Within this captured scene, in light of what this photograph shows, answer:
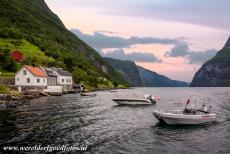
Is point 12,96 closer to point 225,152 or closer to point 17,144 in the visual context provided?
point 17,144

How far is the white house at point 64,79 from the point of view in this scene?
16796 centimetres

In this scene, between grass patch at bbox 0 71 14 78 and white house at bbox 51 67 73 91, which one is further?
white house at bbox 51 67 73 91

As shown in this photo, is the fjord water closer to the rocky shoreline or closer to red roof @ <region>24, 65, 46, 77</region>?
the rocky shoreline

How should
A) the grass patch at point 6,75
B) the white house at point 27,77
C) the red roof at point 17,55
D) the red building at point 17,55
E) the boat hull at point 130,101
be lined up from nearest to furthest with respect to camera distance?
the boat hull at point 130,101 → the white house at point 27,77 → the grass patch at point 6,75 → the red building at point 17,55 → the red roof at point 17,55

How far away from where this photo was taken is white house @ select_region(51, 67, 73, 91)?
167962mm

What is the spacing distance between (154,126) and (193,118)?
742cm

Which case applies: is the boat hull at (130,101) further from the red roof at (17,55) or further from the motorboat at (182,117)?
the red roof at (17,55)

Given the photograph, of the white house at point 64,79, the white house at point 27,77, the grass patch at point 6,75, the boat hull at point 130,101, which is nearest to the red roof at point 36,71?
the white house at point 27,77

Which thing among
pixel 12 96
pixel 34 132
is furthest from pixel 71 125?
pixel 12 96

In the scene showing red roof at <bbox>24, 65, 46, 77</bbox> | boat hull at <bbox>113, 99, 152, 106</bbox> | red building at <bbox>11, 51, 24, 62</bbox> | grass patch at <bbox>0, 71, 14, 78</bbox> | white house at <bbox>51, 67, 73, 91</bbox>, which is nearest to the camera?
boat hull at <bbox>113, 99, 152, 106</bbox>

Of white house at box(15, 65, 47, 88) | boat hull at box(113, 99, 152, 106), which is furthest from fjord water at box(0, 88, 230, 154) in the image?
white house at box(15, 65, 47, 88)

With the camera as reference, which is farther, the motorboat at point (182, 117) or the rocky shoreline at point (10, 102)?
the rocky shoreline at point (10, 102)

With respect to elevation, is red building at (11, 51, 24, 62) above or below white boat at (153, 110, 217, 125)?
above

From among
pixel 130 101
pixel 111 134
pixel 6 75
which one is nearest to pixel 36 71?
pixel 6 75
